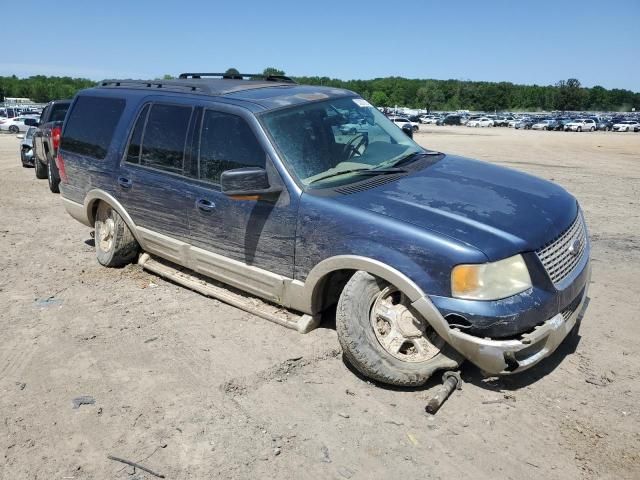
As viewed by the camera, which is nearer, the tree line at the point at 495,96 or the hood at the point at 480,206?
the hood at the point at 480,206

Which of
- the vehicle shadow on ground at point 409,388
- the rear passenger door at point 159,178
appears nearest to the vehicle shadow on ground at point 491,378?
the vehicle shadow on ground at point 409,388

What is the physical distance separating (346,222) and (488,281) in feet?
3.21

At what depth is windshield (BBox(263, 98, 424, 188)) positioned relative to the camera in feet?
13.3

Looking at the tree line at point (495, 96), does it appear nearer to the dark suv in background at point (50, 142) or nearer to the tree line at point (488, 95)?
the tree line at point (488, 95)

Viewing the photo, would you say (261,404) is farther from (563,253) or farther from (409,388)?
(563,253)

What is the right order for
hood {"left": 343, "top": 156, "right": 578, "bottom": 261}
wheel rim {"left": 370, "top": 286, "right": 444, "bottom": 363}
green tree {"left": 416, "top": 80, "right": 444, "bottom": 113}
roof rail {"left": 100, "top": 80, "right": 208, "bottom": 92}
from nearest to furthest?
hood {"left": 343, "top": 156, "right": 578, "bottom": 261}, wheel rim {"left": 370, "top": 286, "right": 444, "bottom": 363}, roof rail {"left": 100, "top": 80, "right": 208, "bottom": 92}, green tree {"left": 416, "top": 80, "right": 444, "bottom": 113}

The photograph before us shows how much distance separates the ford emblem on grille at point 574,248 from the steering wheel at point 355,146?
171 centimetres

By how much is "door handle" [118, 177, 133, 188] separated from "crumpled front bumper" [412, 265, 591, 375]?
10.5 feet

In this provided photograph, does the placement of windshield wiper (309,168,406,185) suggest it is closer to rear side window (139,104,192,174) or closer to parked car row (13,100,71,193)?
rear side window (139,104,192,174)

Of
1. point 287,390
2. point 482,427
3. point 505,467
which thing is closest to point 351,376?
point 287,390

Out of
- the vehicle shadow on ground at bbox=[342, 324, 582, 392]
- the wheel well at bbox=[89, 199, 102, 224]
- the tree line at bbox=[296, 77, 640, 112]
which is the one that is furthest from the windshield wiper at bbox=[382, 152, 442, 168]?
the tree line at bbox=[296, 77, 640, 112]

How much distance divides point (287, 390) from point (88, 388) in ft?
4.36

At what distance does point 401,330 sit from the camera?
3479 mm

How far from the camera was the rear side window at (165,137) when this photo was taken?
4.72 metres
